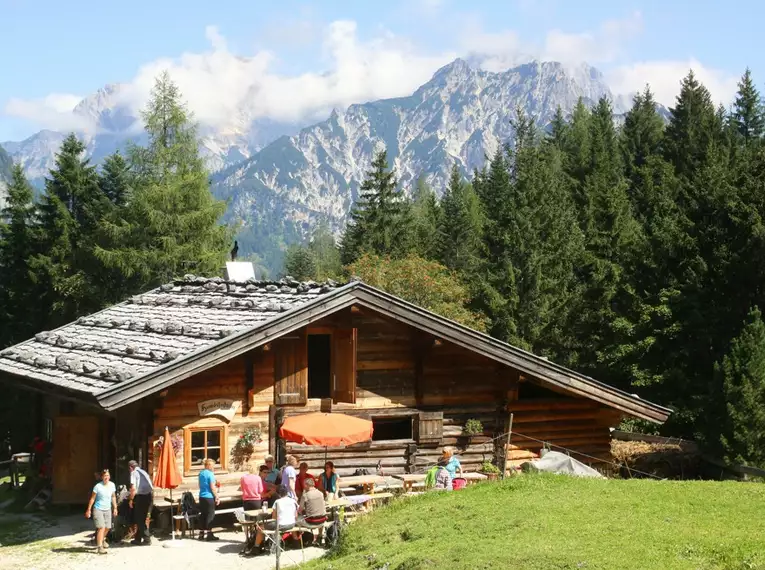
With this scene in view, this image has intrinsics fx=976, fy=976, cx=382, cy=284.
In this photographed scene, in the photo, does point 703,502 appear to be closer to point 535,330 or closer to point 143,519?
point 143,519

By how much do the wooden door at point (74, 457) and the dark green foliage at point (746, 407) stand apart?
58.4 ft

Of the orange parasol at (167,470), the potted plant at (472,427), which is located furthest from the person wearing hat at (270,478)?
the potted plant at (472,427)

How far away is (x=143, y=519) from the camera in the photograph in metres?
18.2

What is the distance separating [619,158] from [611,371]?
132ft

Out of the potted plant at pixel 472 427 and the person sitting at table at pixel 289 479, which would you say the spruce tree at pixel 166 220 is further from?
the person sitting at table at pixel 289 479

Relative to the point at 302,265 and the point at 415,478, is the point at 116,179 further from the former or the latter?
the point at 302,265

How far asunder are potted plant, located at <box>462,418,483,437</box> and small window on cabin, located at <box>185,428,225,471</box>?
576 cm

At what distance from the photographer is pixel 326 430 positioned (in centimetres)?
1884

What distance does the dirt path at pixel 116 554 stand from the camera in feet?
55.0

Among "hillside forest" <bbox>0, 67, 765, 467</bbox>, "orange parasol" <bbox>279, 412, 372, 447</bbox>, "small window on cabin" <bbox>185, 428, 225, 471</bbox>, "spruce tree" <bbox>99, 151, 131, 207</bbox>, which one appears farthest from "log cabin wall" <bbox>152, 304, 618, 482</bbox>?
"spruce tree" <bbox>99, 151, 131, 207</bbox>

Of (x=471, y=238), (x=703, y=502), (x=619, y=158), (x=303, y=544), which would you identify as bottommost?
(x=303, y=544)

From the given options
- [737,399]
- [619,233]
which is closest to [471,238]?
[619,233]

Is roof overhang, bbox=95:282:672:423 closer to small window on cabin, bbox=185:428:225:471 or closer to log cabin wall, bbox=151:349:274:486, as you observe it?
log cabin wall, bbox=151:349:274:486

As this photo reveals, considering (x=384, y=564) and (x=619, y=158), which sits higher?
(x=619, y=158)
